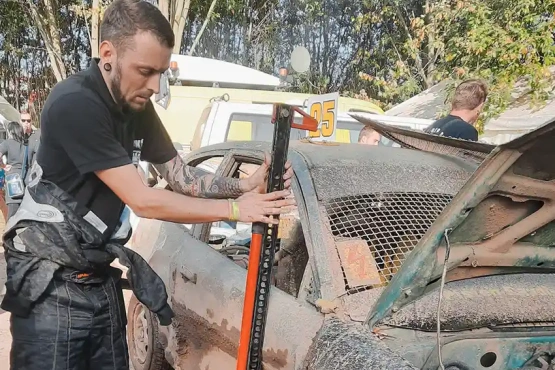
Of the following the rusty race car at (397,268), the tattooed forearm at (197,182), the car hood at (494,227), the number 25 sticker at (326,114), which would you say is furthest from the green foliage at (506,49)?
the tattooed forearm at (197,182)

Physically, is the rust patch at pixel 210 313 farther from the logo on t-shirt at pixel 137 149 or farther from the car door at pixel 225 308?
the logo on t-shirt at pixel 137 149

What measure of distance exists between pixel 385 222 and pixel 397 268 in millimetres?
264

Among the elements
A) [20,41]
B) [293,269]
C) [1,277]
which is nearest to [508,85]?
[293,269]

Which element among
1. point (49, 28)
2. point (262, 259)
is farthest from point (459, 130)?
point (49, 28)

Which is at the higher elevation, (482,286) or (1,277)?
(482,286)

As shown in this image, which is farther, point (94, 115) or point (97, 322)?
point (97, 322)

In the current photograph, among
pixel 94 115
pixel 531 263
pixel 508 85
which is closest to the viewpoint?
pixel 94 115

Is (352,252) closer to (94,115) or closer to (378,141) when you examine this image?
(94,115)

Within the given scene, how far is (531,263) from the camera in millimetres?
2123

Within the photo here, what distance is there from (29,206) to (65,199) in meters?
0.14

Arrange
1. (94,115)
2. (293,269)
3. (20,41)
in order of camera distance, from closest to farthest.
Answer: (94,115), (293,269), (20,41)

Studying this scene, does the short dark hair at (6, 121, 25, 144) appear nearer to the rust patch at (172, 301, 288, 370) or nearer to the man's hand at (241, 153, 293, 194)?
the rust patch at (172, 301, 288, 370)

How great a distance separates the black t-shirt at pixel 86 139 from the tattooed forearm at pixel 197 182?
9.7 inches

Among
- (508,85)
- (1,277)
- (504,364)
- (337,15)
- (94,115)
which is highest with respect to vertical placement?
(337,15)
